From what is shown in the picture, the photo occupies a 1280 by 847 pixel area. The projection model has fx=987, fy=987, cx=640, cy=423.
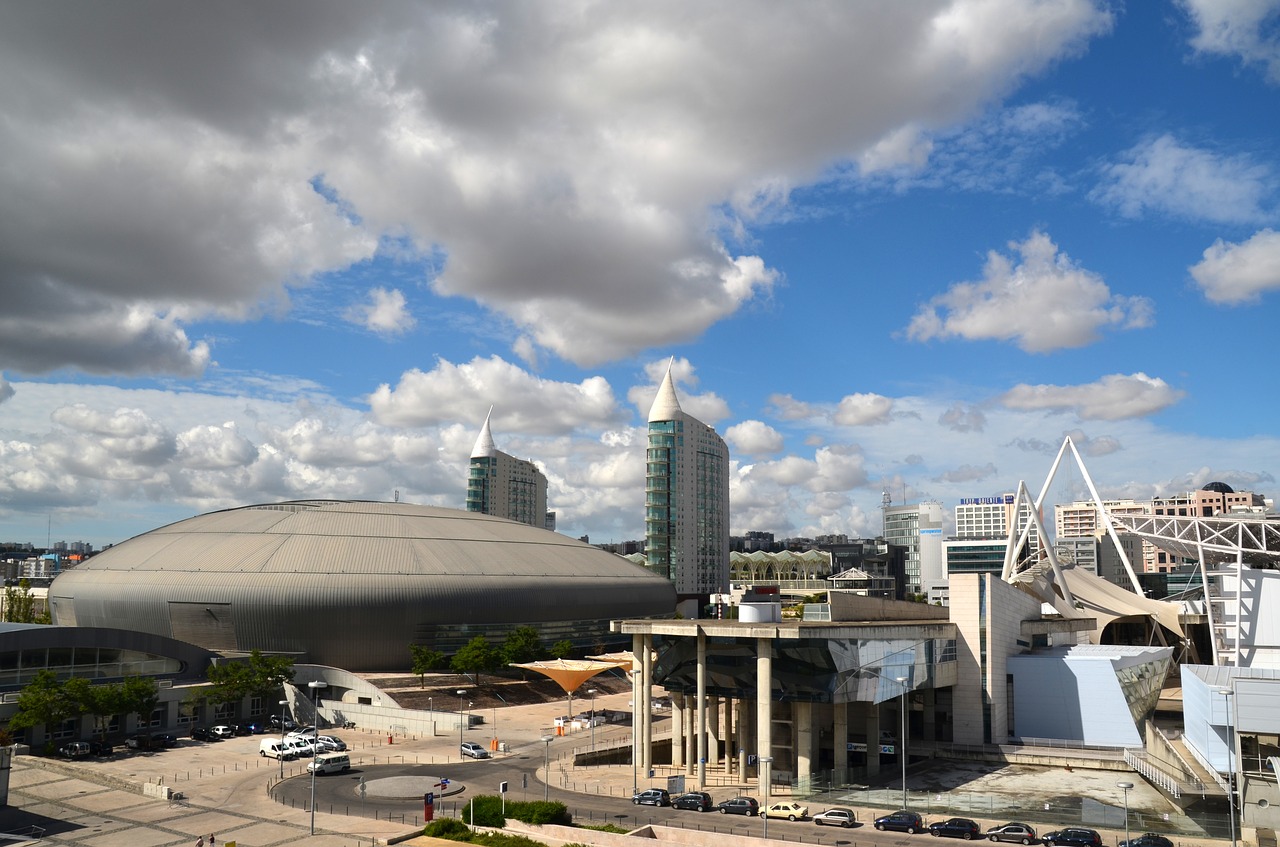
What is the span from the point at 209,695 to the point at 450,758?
30.0 metres

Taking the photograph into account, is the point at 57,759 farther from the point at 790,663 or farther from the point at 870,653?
the point at 870,653

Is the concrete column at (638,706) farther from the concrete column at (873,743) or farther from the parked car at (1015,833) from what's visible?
the parked car at (1015,833)

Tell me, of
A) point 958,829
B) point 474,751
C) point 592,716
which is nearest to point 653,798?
point 958,829

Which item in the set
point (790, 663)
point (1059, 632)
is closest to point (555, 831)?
point (790, 663)

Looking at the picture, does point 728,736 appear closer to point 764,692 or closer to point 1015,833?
point 764,692

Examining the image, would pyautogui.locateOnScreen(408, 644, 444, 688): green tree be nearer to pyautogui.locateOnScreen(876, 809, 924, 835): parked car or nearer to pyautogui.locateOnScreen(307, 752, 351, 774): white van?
pyautogui.locateOnScreen(307, 752, 351, 774): white van

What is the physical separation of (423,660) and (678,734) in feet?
153

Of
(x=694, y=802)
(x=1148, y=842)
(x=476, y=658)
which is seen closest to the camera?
(x=1148, y=842)

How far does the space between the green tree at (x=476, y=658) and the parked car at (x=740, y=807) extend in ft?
192

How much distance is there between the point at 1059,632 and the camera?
10206 centimetres

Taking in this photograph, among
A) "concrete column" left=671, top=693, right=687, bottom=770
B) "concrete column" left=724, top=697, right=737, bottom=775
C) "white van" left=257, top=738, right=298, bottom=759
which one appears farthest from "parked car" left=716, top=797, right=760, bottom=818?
"white van" left=257, top=738, right=298, bottom=759

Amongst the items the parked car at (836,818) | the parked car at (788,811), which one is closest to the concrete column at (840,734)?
the parked car at (788,811)

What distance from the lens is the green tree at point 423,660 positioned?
114938 millimetres

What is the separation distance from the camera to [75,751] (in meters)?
81.8
